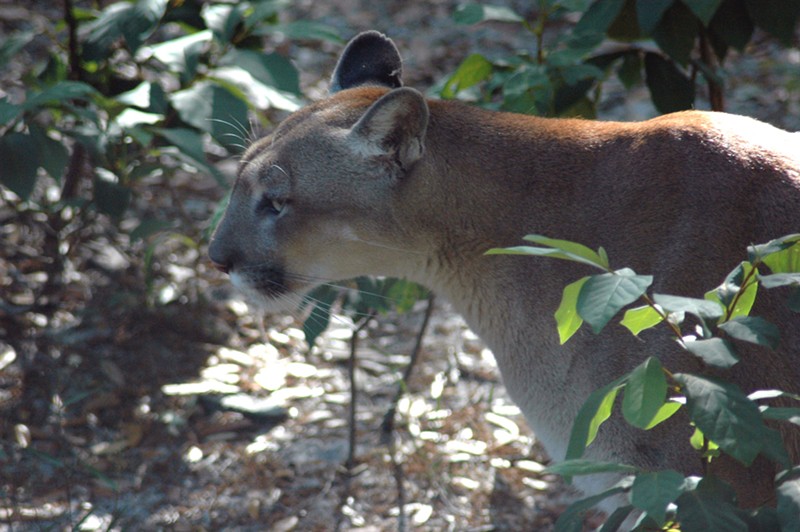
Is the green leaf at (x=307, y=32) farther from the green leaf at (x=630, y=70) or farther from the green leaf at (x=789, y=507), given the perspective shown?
the green leaf at (x=789, y=507)

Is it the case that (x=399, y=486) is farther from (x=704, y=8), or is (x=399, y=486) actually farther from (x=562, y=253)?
(x=562, y=253)

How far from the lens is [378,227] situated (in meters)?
3.56

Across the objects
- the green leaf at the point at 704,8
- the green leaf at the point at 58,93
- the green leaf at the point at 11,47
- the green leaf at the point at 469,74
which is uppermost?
the green leaf at the point at 704,8

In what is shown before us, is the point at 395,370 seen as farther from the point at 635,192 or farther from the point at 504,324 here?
the point at 635,192

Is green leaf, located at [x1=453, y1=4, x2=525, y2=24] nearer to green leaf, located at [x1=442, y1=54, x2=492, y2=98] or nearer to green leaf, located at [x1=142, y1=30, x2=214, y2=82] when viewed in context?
green leaf, located at [x1=442, y1=54, x2=492, y2=98]

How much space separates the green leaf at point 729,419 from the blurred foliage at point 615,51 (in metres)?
2.36

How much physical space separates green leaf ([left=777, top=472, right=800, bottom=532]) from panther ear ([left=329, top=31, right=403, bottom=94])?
2444 mm

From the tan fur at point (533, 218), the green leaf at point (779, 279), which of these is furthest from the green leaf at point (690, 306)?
the tan fur at point (533, 218)

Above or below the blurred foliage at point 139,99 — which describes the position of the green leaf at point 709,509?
above

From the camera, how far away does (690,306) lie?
82.7 inches

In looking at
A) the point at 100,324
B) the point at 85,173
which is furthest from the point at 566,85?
the point at 85,173

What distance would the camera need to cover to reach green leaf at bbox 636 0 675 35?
13.9ft

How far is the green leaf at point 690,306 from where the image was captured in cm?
207

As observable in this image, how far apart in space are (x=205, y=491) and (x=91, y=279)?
6.25ft
